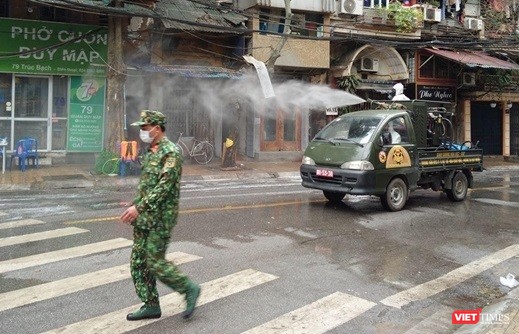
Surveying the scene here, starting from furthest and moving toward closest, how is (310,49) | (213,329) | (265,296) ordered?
(310,49)
(265,296)
(213,329)

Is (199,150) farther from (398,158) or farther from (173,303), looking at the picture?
(173,303)

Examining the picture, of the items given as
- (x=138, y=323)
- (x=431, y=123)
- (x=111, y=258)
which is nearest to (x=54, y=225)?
(x=111, y=258)

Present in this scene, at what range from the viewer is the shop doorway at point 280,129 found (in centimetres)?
2219

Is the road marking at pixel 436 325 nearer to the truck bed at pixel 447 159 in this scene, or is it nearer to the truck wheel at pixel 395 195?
the truck wheel at pixel 395 195

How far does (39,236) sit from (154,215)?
4.07 m

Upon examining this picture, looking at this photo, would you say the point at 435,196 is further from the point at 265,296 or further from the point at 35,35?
the point at 35,35

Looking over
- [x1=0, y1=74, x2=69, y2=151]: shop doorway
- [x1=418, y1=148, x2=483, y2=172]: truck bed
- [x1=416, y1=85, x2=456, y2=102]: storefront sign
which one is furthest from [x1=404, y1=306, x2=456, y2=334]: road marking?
[x1=416, y1=85, x2=456, y2=102]: storefront sign

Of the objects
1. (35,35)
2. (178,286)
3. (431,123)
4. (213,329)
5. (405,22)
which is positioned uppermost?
(405,22)

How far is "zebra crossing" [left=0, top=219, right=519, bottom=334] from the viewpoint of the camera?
4.61 metres

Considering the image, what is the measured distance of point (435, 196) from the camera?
12.9 meters

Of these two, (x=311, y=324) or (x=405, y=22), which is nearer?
(x=311, y=324)

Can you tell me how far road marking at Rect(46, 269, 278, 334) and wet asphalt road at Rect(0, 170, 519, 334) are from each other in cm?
11

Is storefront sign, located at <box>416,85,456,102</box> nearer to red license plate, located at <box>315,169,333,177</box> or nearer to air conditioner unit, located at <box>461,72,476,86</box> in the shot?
air conditioner unit, located at <box>461,72,476,86</box>

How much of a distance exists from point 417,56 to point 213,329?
23162 mm
